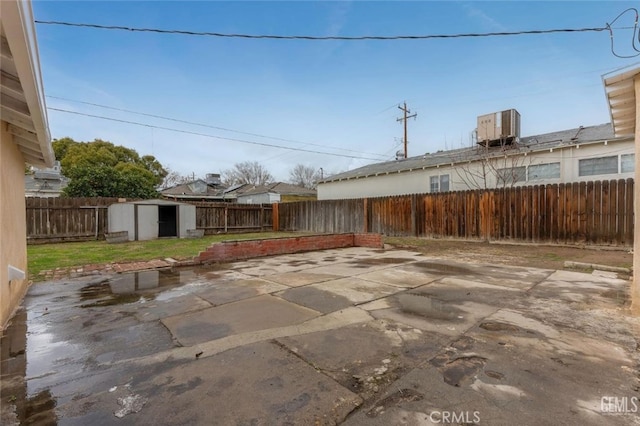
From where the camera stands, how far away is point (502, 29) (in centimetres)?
588

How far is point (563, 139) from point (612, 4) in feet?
29.8

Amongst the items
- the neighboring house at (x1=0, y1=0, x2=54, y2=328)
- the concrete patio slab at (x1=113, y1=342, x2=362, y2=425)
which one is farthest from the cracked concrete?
the neighboring house at (x1=0, y1=0, x2=54, y2=328)

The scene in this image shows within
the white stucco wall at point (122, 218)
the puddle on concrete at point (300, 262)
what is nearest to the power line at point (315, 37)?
the puddle on concrete at point (300, 262)

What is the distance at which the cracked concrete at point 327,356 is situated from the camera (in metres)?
1.79

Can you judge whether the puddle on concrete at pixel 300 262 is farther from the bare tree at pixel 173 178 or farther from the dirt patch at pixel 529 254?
the bare tree at pixel 173 178

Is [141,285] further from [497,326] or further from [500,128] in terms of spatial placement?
[500,128]

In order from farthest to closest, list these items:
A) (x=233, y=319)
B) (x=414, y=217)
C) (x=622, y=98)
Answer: (x=414, y=217) → (x=622, y=98) → (x=233, y=319)

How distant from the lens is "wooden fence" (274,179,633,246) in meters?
8.43

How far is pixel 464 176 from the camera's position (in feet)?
47.9

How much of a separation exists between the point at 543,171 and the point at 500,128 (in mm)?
3375

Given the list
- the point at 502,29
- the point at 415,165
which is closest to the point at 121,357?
the point at 502,29

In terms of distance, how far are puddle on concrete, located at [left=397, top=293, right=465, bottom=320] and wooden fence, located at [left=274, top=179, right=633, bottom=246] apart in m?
8.12

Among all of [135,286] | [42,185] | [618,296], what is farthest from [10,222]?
[42,185]

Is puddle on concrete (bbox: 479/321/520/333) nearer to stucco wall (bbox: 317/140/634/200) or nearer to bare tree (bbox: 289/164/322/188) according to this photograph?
stucco wall (bbox: 317/140/634/200)
